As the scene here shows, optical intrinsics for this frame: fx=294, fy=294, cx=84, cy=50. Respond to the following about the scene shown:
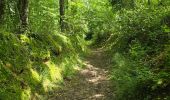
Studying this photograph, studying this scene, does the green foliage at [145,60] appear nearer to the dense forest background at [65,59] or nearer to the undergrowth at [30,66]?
the dense forest background at [65,59]

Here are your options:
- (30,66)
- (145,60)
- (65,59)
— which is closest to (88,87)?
(145,60)

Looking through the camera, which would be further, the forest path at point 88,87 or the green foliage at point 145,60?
the forest path at point 88,87

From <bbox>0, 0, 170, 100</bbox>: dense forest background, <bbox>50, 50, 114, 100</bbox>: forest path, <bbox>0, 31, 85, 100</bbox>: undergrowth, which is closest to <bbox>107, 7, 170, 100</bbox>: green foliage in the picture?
<bbox>0, 0, 170, 100</bbox>: dense forest background

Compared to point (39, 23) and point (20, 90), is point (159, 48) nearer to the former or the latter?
point (20, 90)

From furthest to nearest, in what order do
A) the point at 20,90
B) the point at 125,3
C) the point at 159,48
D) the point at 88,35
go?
1. the point at 88,35
2. the point at 125,3
3. the point at 159,48
4. the point at 20,90

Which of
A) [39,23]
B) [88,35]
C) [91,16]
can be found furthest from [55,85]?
[88,35]

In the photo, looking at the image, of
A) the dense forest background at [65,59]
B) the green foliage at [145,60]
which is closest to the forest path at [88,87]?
the dense forest background at [65,59]

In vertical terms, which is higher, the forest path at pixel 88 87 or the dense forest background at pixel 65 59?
the dense forest background at pixel 65 59

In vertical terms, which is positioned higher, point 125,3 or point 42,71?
point 125,3

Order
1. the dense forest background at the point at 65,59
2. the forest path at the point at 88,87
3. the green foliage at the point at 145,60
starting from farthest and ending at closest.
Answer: the forest path at the point at 88,87 < the dense forest background at the point at 65,59 < the green foliage at the point at 145,60

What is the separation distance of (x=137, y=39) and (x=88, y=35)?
80.4 feet

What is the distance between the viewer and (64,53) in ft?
45.3

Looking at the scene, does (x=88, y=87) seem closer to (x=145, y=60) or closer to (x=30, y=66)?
(x=145, y=60)

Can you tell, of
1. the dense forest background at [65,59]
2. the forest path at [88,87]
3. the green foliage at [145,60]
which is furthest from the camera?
the forest path at [88,87]
